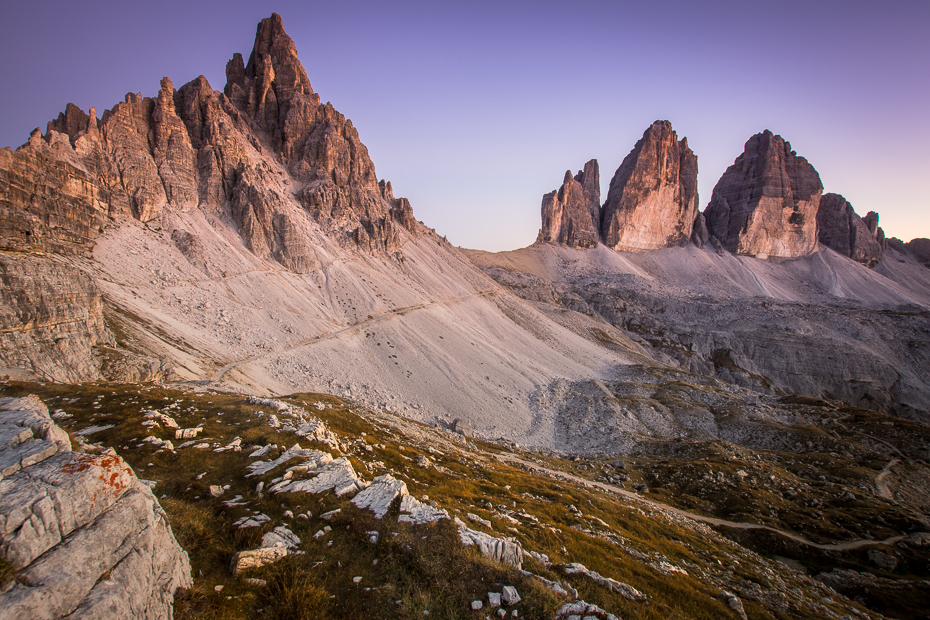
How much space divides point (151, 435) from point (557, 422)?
143 feet

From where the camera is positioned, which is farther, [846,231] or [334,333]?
[846,231]

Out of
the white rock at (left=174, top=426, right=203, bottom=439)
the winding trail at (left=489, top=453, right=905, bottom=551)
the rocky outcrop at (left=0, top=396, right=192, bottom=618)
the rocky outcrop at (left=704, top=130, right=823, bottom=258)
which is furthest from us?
the rocky outcrop at (left=704, top=130, right=823, bottom=258)

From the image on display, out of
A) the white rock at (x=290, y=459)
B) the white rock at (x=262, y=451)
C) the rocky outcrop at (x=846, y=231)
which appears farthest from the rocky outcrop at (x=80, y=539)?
the rocky outcrop at (x=846, y=231)

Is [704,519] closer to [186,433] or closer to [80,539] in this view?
[186,433]

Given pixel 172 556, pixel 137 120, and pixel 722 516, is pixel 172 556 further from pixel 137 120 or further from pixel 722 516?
pixel 137 120

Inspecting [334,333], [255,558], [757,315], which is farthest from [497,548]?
[757,315]

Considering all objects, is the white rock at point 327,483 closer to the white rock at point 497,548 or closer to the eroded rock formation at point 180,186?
the white rock at point 497,548

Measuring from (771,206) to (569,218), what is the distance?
3577 inches

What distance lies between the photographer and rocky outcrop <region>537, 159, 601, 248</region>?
510 feet

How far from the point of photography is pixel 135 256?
156 ft

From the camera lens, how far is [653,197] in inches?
6437

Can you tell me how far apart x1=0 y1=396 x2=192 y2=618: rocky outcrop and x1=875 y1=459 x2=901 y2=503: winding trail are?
158 feet

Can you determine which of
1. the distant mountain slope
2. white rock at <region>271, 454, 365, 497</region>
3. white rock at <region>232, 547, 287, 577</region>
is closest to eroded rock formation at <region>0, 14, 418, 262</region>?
white rock at <region>271, 454, 365, 497</region>

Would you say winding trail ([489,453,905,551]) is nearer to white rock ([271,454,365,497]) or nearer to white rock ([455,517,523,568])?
white rock ([455,517,523,568])
